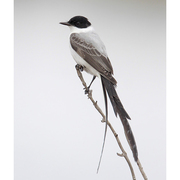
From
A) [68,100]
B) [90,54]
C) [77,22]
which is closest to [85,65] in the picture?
[90,54]

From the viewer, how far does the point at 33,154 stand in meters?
1.41

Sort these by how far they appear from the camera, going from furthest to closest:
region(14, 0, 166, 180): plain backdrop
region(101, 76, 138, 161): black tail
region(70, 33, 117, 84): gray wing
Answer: region(14, 0, 166, 180): plain backdrop
region(70, 33, 117, 84): gray wing
region(101, 76, 138, 161): black tail

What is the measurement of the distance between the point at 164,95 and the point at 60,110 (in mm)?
567

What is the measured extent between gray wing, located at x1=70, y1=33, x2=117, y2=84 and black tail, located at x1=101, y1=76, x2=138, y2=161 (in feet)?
0.09

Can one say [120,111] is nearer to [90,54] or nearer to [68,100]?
[90,54]

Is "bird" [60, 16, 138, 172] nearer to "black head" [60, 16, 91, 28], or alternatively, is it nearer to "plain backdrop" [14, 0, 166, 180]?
"black head" [60, 16, 91, 28]

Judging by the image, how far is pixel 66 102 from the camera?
4.75 ft

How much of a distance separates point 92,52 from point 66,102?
15.6 inches

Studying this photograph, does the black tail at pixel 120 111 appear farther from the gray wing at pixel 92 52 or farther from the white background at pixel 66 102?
the white background at pixel 66 102

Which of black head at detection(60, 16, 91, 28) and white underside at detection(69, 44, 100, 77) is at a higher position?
black head at detection(60, 16, 91, 28)

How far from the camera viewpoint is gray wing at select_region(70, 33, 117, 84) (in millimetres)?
1135

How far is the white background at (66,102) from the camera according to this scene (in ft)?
4.64

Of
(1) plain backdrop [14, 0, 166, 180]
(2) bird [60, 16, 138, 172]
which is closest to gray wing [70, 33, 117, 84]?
(2) bird [60, 16, 138, 172]

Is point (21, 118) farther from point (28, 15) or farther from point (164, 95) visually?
point (164, 95)
